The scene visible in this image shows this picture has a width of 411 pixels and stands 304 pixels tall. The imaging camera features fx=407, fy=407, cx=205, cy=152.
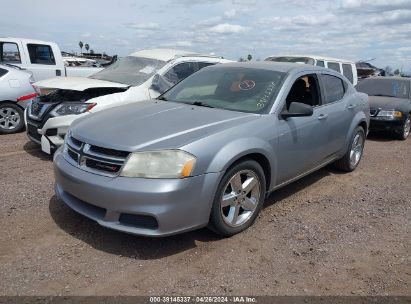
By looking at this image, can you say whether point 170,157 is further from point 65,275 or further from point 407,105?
point 407,105

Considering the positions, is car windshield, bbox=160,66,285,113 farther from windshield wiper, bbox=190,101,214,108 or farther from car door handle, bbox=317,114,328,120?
car door handle, bbox=317,114,328,120

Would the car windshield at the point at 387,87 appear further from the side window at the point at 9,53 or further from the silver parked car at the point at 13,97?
the side window at the point at 9,53

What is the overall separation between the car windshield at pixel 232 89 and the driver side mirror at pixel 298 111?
0.20 m

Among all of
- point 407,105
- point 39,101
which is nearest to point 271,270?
point 39,101

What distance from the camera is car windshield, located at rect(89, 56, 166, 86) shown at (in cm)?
707

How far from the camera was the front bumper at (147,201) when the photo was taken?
321 centimetres

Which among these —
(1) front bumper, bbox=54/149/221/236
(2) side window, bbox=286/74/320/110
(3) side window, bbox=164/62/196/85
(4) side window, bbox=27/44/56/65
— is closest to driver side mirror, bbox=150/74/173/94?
(3) side window, bbox=164/62/196/85

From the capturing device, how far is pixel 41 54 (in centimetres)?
1022

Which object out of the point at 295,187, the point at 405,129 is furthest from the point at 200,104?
the point at 405,129

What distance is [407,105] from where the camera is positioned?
962cm

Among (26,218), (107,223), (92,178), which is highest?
(92,178)

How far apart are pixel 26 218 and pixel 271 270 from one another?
2.45 metres

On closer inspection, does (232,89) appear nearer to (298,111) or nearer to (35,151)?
(298,111)

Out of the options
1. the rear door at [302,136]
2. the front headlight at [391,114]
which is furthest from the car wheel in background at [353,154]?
the front headlight at [391,114]
